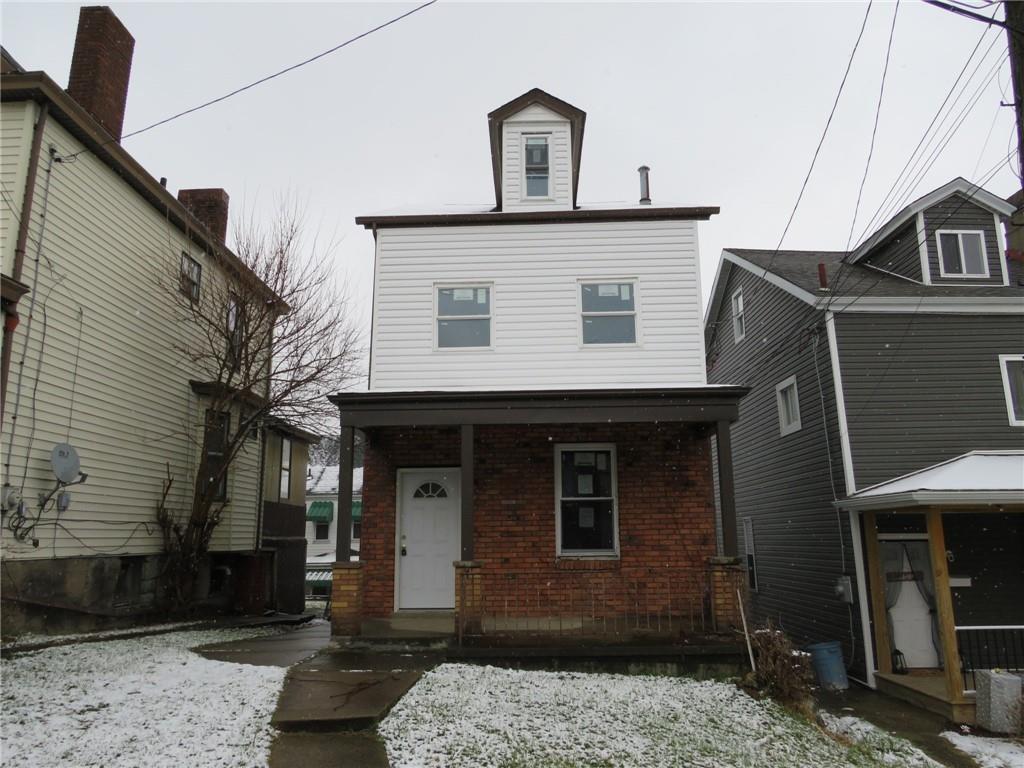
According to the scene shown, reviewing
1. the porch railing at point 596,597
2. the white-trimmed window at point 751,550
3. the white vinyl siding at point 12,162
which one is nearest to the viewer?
the white vinyl siding at point 12,162

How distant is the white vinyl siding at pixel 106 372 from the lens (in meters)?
9.85

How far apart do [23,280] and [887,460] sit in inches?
515

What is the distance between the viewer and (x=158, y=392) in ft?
43.0

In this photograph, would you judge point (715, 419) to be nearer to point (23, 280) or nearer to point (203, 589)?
point (23, 280)

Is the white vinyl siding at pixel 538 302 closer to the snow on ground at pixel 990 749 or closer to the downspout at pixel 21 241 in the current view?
the downspout at pixel 21 241

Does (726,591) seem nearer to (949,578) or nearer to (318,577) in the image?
(949,578)

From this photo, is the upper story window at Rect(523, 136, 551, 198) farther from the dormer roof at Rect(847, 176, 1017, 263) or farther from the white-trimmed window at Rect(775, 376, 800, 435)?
the dormer roof at Rect(847, 176, 1017, 263)

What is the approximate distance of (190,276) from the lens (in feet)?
45.9

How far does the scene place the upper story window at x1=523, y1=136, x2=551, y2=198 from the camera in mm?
11906

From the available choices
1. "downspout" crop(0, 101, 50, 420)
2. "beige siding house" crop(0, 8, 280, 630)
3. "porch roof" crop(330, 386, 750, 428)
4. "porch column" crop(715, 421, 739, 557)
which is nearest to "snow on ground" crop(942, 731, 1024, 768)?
"porch column" crop(715, 421, 739, 557)

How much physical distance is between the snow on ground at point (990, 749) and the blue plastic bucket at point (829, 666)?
7.77 feet

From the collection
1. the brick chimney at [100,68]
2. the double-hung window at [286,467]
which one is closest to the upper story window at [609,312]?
the brick chimney at [100,68]

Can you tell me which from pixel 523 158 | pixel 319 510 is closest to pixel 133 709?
pixel 523 158

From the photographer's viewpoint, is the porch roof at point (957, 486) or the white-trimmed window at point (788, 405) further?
the white-trimmed window at point (788, 405)
